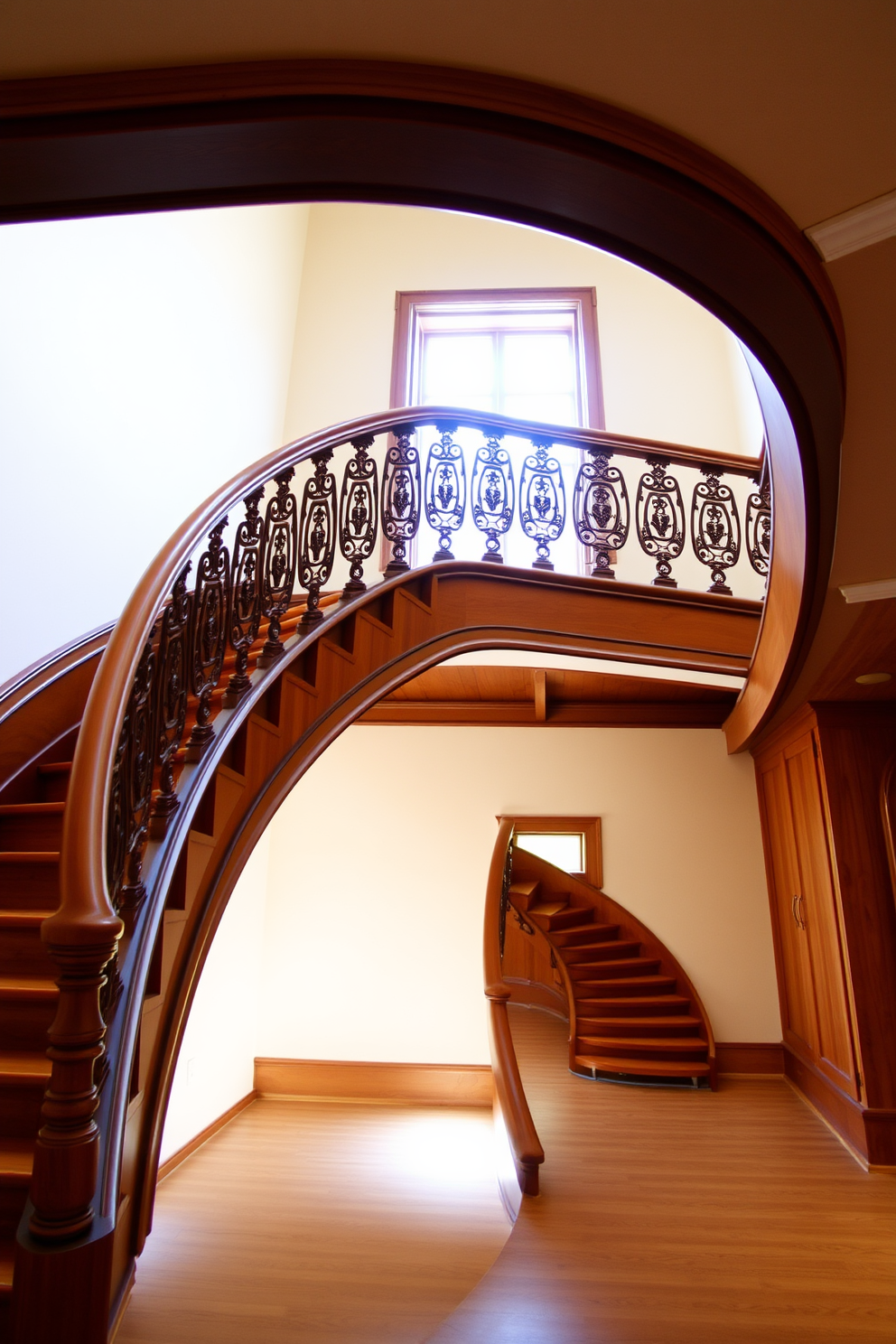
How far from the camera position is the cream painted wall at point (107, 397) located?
363 centimetres

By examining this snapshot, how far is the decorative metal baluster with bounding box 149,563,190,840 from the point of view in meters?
2.44

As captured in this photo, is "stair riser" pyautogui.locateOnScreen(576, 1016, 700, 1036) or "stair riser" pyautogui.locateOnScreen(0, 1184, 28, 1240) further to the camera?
"stair riser" pyautogui.locateOnScreen(576, 1016, 700, 1036)

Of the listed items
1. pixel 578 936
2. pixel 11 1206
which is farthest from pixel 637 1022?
pixel 11 1206

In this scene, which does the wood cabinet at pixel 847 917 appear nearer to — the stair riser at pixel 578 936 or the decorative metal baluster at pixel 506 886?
the stair riser at pixel 578 936

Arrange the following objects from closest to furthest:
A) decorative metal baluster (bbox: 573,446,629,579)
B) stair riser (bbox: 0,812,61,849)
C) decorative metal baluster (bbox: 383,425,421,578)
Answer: stair riser (bbox: 0,812,61,849)
decorative metal baluster (bbox: 383,425,421,578)
decorative metal baluster (bbox: 573,446,629,579)

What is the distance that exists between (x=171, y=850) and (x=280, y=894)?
448 cm

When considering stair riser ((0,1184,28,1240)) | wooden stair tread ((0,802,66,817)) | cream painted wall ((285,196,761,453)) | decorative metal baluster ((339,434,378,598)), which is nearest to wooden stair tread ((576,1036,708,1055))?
decorative metal baluster ((339,434,378,598))

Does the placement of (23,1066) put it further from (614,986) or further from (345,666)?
(614,986)

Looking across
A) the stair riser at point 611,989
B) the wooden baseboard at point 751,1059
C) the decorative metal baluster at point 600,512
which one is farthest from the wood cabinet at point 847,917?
the decorative metal baluster at point 600,512

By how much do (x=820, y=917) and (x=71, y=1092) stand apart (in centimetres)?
444

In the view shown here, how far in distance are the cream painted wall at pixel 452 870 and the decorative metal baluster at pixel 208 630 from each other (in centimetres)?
375

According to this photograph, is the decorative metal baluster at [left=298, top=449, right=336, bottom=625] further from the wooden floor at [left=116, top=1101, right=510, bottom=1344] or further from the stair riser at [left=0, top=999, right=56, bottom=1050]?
the wooden floor at [left=116, top=1101, right=510, bottom=1344]

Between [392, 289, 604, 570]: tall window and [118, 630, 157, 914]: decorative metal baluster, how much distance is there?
560 centimetres

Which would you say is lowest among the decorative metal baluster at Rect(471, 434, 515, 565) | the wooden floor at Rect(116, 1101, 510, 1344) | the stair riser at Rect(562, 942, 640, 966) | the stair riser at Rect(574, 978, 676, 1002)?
the wooden floor at Rect(116, 1101, 510, 1344)
